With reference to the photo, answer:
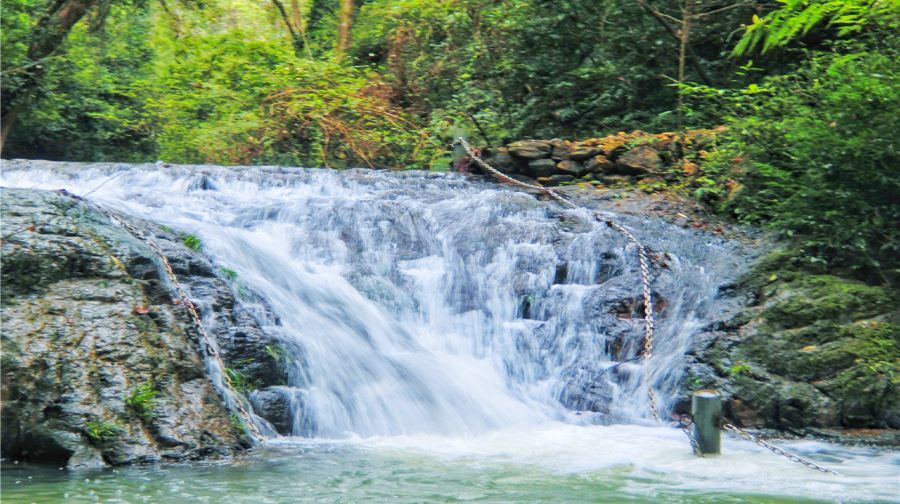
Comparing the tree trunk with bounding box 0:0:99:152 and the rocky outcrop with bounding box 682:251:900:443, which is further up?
the tree trunk with bounding box 0:0:99:152

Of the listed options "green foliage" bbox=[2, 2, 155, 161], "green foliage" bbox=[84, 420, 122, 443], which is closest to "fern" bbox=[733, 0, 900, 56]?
"green foliage" bbox=[84, 420, 122, 443]

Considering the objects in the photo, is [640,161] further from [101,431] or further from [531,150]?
[101,431]

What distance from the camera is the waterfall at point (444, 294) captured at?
7148mm

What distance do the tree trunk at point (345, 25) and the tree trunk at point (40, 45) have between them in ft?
19.0

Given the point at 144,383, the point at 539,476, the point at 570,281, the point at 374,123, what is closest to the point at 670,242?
the point at 570,281

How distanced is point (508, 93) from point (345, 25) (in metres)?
7.11

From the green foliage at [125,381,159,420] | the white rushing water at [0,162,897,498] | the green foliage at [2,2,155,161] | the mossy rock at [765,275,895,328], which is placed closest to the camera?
the green foliage at [125,381,159,420]

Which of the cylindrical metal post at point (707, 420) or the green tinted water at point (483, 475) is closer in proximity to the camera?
the green tinted water at point (483, 475)

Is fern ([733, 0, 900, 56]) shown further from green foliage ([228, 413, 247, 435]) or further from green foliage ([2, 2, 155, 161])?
green foliage ([2, 2, 155, 161])

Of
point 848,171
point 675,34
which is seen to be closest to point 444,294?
point 848,171

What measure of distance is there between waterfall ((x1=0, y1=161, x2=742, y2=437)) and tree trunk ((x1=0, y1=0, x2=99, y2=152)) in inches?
233

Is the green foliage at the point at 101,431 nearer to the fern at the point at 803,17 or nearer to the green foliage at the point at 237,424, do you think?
the green foliage at the point at 237,424

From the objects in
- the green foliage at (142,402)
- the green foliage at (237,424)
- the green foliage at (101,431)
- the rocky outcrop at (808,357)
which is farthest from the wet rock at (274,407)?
the rocky outcrop at (808,357)

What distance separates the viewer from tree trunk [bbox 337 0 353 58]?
20844mm
